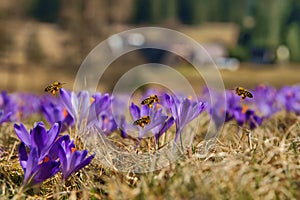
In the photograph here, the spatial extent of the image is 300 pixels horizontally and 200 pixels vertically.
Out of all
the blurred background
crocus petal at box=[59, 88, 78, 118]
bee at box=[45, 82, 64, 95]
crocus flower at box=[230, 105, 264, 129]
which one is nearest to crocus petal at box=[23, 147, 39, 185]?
bee at box=[45, 82, 64, 95]

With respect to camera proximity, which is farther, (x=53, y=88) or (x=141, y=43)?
(x=141, y=43)

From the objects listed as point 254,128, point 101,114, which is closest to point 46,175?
point 101,114

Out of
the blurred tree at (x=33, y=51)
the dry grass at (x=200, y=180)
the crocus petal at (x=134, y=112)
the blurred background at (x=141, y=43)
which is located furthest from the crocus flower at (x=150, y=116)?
the blurred tree at (x=33, y=51)

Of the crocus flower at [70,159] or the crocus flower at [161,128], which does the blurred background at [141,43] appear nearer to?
the crocus flower at [161,128]

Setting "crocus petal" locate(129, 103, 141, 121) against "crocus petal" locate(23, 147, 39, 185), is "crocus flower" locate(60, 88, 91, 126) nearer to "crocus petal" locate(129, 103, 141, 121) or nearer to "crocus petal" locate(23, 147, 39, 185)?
"crocus petal" locate(129, 103, 141, 121)

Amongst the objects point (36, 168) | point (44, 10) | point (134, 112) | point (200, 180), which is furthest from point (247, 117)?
point (44, 10)

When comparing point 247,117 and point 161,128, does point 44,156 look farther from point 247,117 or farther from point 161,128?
point 247,117
